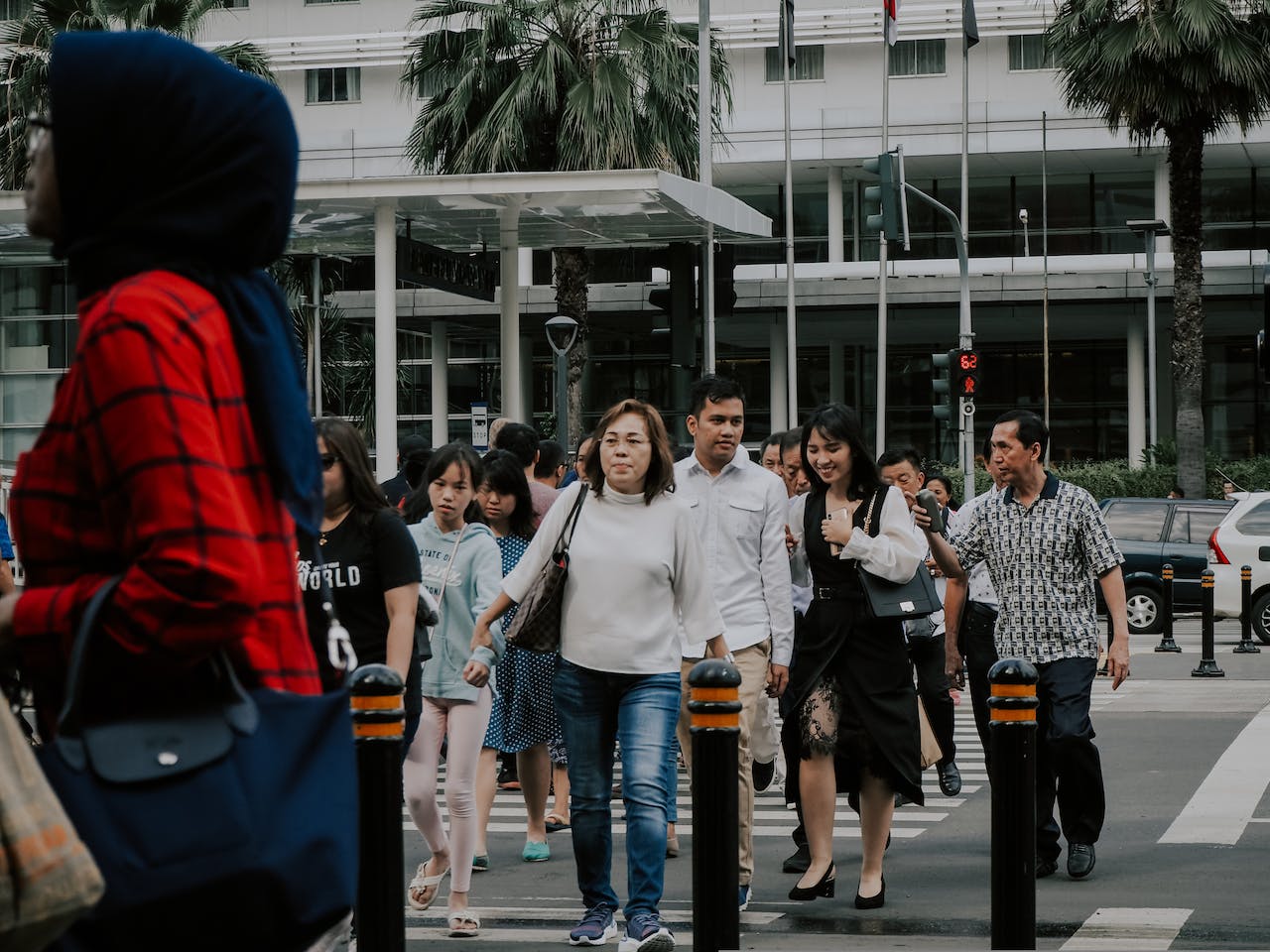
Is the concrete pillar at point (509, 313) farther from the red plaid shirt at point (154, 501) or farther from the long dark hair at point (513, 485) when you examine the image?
the red plaid shirt at point (154, 501)

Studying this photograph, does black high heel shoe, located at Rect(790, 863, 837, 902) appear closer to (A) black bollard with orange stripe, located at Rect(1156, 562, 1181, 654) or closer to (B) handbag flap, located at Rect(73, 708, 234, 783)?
(B) handbag flap, located at Rect(73, 708, 234, 783)

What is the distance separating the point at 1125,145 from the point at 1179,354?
13.3 meters

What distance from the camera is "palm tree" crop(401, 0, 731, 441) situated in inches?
1123

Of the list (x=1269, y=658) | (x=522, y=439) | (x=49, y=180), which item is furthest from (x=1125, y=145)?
(x=49, y=180)

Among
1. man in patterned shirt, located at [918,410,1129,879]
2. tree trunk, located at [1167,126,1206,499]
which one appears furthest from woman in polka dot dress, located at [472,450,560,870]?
tree trunk, located at [1167,126,1206,499]

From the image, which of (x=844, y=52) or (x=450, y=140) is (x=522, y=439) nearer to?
(x=450, y=140)

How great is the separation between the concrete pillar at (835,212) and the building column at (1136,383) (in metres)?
7.15

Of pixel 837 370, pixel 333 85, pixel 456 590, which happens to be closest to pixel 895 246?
pixel 837 370

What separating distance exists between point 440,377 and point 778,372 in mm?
8276

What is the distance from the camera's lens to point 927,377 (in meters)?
49.7

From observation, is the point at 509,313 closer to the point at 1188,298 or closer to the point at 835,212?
the point at 1188,298

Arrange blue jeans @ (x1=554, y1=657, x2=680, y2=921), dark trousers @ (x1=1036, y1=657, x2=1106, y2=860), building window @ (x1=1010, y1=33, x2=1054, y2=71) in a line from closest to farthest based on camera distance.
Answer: blue jeans @ (x1=554, y1=657, x2=680, y2=921) → dark trousers @ (x1=1036, y1=657, x2=1106, y2=860) → building window @ (x1=1010, y1=33, x2=1054, y2=71)

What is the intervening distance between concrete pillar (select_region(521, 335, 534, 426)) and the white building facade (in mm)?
112

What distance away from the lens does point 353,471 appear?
6.54m
